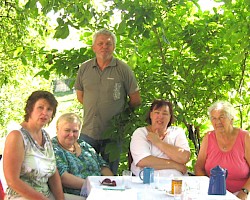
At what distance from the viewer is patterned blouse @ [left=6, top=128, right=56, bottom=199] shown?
357 centimetres

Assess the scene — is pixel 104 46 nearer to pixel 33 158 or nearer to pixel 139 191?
pixel 33 158

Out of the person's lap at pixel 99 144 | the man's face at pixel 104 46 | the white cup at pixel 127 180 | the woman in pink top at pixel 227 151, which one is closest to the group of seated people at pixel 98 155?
the woman in pink top at pixel 227 151

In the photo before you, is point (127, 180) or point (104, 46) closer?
point (127, 180)

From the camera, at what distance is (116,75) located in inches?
188

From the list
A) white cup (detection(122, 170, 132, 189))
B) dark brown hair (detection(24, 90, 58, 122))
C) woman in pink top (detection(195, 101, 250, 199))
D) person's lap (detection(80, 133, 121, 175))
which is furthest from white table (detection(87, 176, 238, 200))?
person's lap (detection(80, 133, 121, 175))

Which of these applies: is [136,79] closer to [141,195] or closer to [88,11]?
[88,11]

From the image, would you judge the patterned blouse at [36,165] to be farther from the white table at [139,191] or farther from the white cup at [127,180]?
the white cup at [127,180]

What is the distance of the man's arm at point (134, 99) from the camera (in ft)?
15.9

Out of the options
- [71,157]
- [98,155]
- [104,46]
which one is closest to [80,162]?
[71,157]

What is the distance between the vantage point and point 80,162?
4.28 meters

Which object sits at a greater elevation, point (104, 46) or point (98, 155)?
point (104, 46)

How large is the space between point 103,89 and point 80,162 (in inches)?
30.9

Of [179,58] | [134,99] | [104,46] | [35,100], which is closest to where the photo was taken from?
[35,100]

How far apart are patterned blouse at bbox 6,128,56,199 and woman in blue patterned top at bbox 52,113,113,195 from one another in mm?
298
